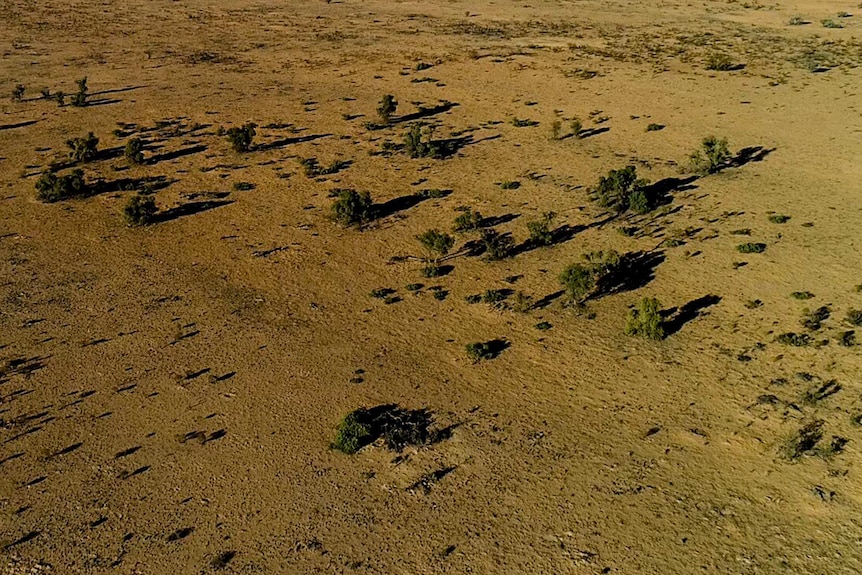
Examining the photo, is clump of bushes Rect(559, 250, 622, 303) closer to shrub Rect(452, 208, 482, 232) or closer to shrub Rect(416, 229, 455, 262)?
shrub Rect(416, 229, 455, 262)

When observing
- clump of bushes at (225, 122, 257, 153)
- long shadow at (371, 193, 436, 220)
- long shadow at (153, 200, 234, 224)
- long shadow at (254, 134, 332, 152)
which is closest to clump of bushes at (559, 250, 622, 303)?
long shadow at (371, 193, 436, 220)

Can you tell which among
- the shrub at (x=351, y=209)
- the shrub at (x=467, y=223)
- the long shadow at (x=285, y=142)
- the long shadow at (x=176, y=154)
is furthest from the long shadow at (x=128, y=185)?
the shrub at (x=467, y=223)

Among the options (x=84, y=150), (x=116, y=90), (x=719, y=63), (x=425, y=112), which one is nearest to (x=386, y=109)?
(x=425, y=112)

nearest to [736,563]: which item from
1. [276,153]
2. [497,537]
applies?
[497,537]

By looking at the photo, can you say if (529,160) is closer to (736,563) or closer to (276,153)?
(276,153)

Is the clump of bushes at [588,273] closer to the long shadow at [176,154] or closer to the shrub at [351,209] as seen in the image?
the shrub at [351,209]

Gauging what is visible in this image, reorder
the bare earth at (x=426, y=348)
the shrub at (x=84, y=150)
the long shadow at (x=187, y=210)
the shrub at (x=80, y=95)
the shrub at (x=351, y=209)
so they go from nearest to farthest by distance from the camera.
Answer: the bare earth at (x=426, y=348), the shrub at (x=351, y=209), the long shadow at (x=187, y=210), the shrub at (x=84, y=150), the shrub at (x=80, y=95)
